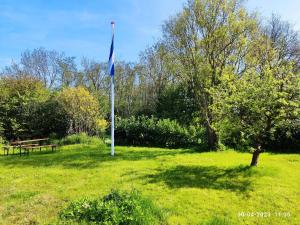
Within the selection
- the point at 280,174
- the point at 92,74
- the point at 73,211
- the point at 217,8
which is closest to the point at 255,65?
the point at 217,8

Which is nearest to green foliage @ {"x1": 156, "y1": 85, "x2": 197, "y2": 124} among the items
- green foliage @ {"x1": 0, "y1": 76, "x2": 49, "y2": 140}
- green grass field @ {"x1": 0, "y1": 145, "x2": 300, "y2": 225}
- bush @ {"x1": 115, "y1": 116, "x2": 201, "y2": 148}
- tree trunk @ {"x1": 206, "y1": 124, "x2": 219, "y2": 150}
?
bush @ {"x1": 115, "y1": 116, "x2": 201, "y2": 148}

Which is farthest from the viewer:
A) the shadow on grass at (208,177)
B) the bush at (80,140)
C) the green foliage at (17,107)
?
the green foliage at (17,107)

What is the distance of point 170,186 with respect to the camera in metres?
9.62

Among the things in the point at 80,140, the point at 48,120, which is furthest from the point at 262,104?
the point at 48,120

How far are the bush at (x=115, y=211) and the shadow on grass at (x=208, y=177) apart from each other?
224 cm

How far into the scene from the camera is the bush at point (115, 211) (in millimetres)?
6738

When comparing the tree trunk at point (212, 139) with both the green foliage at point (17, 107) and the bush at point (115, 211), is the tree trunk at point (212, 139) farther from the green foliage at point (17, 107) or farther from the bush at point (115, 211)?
the green foliage at point (17, 107)

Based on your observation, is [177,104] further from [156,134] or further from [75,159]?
[75,159]

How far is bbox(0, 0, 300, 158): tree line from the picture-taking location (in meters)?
11.1

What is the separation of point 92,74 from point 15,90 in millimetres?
11777

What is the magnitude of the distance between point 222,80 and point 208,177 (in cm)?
454

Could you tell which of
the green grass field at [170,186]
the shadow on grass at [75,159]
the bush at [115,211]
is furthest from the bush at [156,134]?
the bush at [115,211]

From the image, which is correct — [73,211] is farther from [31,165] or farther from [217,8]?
[217,8]

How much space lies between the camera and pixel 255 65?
17.2 m
